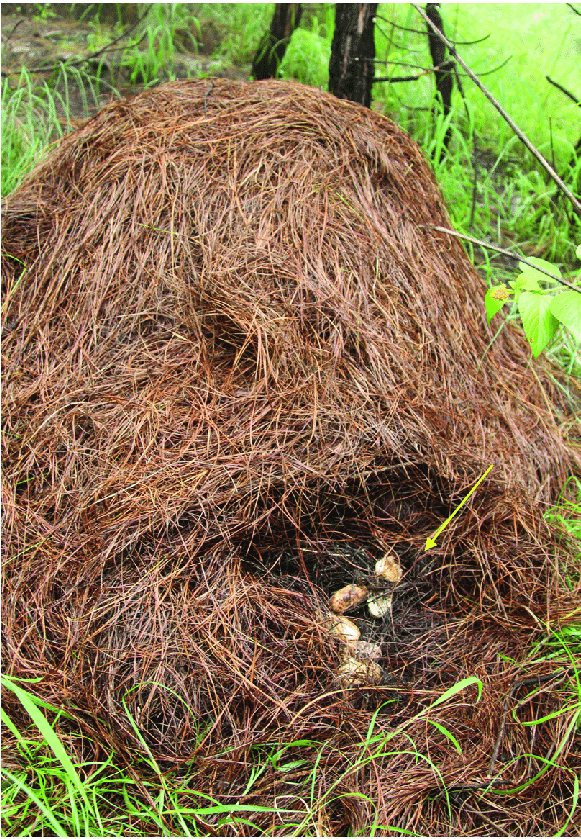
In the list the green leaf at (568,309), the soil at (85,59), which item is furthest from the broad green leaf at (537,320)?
the soil at (85,59)

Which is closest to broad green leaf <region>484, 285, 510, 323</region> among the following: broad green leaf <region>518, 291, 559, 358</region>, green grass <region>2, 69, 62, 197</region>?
broad green leaf <region>518, 291, 559, 358</region>

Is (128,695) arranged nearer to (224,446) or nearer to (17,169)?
(224,446)

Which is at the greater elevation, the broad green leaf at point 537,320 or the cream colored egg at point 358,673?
the broad green leaf at point 537,320

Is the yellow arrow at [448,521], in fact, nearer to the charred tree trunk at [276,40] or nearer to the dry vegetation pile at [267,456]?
the dry vegetation pile at [267,456]

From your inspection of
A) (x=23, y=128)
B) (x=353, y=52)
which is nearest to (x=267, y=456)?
(x=353, y=52)

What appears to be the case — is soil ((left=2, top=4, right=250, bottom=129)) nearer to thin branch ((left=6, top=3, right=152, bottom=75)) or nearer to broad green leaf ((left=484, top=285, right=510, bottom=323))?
thin branch ((left=6, top=3, right=152, bottom=75))
